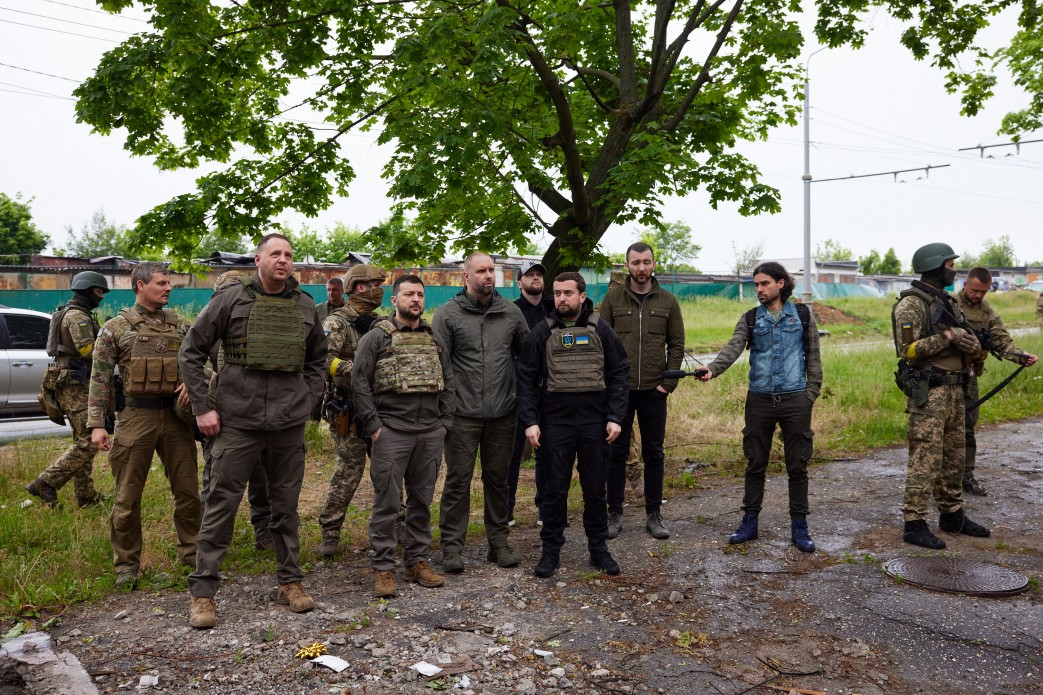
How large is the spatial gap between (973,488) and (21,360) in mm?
11804

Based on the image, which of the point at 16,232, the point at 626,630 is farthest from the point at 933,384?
the point at 16,232

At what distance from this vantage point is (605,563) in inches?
207

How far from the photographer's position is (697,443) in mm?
9523

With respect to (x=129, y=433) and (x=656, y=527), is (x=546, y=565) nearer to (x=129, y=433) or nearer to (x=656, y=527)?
(x=656, y=527)

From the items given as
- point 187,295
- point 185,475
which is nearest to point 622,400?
point 185,475

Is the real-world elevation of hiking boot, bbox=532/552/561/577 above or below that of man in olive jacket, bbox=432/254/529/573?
below

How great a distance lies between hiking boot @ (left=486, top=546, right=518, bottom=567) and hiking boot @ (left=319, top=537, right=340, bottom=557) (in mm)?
1114

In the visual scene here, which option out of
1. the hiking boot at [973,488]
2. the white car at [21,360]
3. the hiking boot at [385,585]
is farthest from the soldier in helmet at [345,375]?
the white car at [21,360]

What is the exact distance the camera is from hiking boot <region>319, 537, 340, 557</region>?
18.3 ft

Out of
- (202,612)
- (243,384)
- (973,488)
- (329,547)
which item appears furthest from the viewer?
(973,488)

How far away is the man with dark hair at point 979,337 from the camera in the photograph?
6.45 meters

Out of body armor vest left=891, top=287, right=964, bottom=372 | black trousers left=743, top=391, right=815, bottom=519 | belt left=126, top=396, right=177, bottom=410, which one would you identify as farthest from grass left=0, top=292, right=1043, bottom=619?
body armor vest left=891, top=287, right=964, bottom=372

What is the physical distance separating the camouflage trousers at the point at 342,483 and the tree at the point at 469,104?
9.43 feet

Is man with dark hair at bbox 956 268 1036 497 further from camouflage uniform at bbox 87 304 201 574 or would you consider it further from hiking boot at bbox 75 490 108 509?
hiking boot at bbox 75 490 108 509
